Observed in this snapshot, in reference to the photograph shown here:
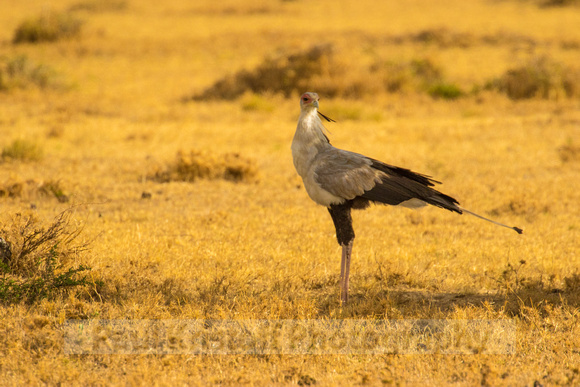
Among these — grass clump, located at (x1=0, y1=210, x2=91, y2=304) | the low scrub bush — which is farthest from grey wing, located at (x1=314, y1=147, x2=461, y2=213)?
the low scrub bush

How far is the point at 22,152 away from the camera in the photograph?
10758 mm

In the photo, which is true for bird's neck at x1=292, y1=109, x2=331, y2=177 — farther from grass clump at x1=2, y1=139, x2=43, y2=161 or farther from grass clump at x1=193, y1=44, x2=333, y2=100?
grass clump at x1=193, y1=44, x2=333, y2=100

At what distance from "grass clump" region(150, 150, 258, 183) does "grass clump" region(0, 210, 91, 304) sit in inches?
163

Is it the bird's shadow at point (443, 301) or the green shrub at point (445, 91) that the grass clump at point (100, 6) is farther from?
the bird's shadow at point (443, 301)

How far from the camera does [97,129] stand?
13.4 m

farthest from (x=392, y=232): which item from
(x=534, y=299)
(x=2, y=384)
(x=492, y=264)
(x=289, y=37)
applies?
(x=289, y=37)

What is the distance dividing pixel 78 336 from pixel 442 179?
7238 mm

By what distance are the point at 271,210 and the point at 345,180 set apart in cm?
357

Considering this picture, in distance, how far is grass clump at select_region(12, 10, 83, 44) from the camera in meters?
25.7

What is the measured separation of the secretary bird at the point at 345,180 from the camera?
5.27 metres

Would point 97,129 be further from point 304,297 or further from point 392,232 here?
point 304,297

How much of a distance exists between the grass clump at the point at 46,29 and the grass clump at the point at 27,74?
8731 millimetres

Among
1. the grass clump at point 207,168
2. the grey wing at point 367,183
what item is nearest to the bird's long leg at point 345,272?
the grey wing at point 367,183

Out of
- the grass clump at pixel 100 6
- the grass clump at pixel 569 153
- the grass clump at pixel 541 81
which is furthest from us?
the grass clump at pixel 100 6
